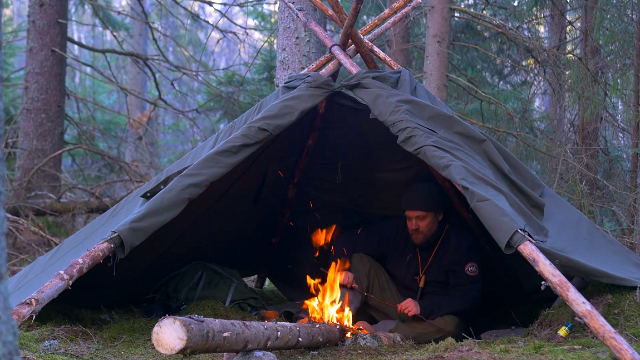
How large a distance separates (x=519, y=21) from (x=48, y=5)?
237 inches

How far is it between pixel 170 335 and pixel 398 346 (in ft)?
6.01

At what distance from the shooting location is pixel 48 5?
28.0ft

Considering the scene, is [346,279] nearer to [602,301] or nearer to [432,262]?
[432,262]

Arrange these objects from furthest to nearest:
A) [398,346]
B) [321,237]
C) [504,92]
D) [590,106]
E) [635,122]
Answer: [504,92] < [590,106] < [635,122] < [321,237] < [398,346]

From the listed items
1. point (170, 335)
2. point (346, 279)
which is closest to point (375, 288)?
point (346, 279)

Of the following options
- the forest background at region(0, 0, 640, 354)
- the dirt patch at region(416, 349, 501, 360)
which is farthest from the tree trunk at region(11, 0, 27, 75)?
the dirt patch at region(416, 349, 501, 360)

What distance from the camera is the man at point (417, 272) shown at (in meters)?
4.64

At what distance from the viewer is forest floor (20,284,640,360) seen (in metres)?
3.67

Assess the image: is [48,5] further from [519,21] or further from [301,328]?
[301,328]

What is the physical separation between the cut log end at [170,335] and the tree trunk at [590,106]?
4.79 metres

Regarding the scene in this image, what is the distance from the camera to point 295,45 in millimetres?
6023

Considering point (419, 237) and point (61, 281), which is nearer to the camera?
point (61, 281)

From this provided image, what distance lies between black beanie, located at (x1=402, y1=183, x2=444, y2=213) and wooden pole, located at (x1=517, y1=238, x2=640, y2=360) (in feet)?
4.86

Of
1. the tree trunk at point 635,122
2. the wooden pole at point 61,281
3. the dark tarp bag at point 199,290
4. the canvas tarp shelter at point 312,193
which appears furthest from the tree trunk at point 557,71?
the wooden pole at point 61,281
